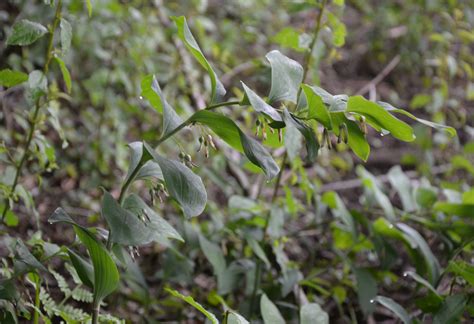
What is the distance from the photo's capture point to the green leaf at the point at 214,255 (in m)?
1.71

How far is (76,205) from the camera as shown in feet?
7.56

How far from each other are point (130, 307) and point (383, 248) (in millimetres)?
771

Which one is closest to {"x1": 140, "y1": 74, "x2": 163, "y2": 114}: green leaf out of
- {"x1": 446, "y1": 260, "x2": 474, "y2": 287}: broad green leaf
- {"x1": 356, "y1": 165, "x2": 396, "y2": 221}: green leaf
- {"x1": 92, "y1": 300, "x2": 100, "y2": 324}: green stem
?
{"x1": 92, "y1": 300, "x2": 100, "y2": 324}: green stem

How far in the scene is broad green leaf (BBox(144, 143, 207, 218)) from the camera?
110cm

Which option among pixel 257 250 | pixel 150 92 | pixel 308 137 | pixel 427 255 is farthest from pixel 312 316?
pixel 150 92

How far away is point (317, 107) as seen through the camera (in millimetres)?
1106

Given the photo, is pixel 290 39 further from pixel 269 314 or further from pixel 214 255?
pixel 269 314

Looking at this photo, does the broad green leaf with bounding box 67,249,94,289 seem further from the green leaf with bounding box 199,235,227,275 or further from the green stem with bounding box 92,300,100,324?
the green leaf with bounding box 199,235,227,275

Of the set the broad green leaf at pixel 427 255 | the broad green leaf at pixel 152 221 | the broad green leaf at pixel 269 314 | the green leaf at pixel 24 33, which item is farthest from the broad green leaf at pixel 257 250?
the green leaf at pixel 24 33

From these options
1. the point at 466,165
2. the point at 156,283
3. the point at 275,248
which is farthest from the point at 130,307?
the point at 466,165

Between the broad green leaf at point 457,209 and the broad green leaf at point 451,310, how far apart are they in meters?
0.31

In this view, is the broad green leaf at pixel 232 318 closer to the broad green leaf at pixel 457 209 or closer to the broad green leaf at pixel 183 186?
the broad green leaf at pixel 183 186

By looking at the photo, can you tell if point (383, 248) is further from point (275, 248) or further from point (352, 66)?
point (352, 66)

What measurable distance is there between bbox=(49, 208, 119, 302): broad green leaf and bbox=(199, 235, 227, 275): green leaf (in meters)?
0.54
